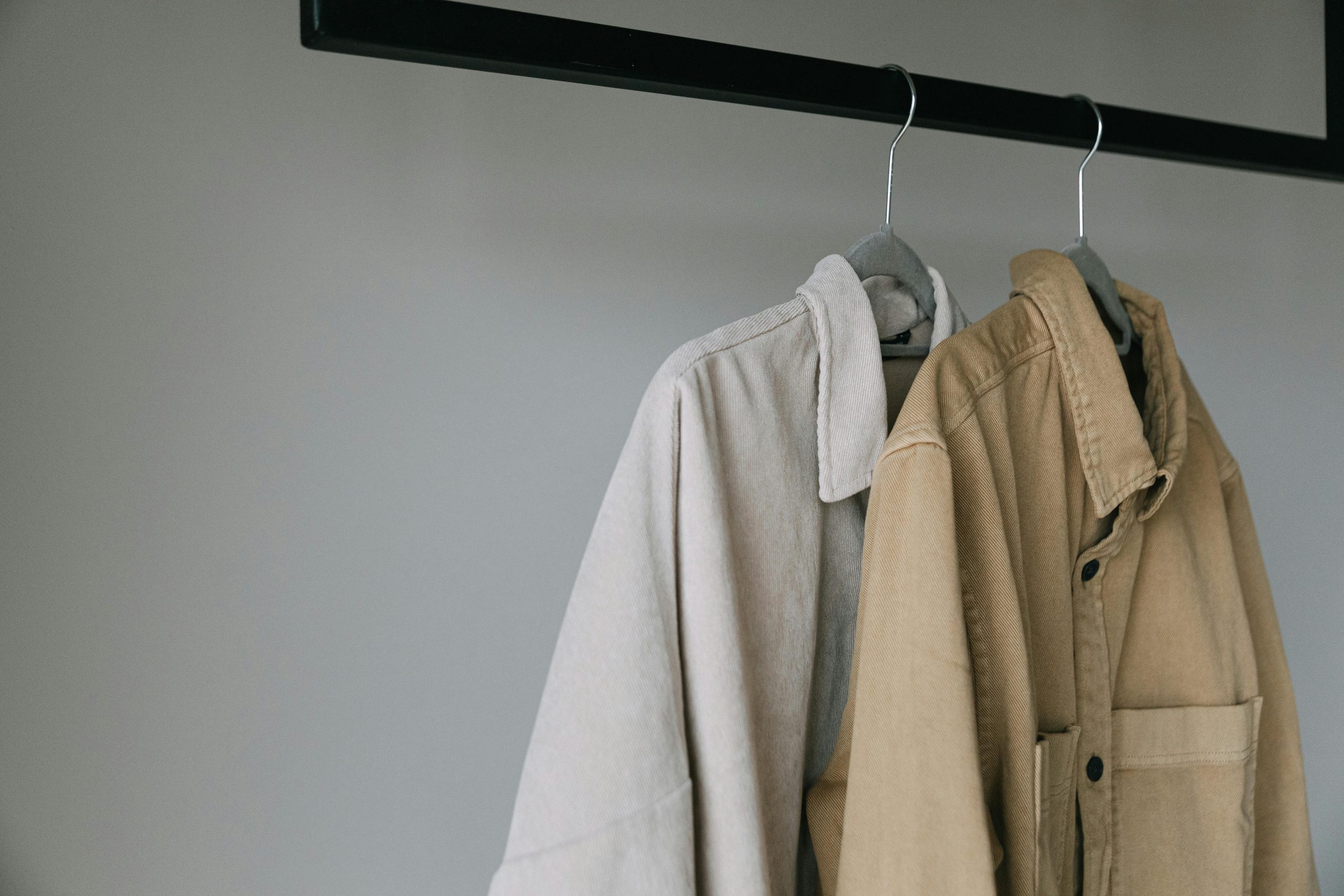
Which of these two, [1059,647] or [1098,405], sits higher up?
[1098,405]

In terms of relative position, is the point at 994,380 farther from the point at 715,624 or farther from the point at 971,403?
the point at 715,624

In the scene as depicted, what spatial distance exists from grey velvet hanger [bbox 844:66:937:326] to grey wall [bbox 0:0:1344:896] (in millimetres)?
366

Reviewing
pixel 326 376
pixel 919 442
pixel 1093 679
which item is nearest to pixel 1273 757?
pixel 1093 679

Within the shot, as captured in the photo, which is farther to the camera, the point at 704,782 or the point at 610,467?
the point at 610,467

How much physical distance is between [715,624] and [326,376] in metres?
0.54

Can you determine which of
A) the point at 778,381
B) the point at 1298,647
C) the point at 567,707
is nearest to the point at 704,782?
the point at 567,707

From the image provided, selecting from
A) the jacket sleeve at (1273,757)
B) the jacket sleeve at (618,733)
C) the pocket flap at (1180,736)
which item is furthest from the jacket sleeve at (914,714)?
the jacket sleeve at (1273,757)

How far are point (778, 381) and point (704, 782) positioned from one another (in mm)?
279

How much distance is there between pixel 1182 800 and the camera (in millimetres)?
760

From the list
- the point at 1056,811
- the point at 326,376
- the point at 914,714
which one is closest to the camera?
the point at 914,714

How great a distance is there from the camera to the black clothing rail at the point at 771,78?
1.79ft

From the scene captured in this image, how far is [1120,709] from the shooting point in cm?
75

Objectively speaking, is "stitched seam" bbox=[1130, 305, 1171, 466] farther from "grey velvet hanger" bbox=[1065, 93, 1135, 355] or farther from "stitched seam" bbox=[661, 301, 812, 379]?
"stitched seam" bbox=[661, 301, 812, 379]

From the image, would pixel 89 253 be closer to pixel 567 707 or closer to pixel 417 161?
pixel 417 161
